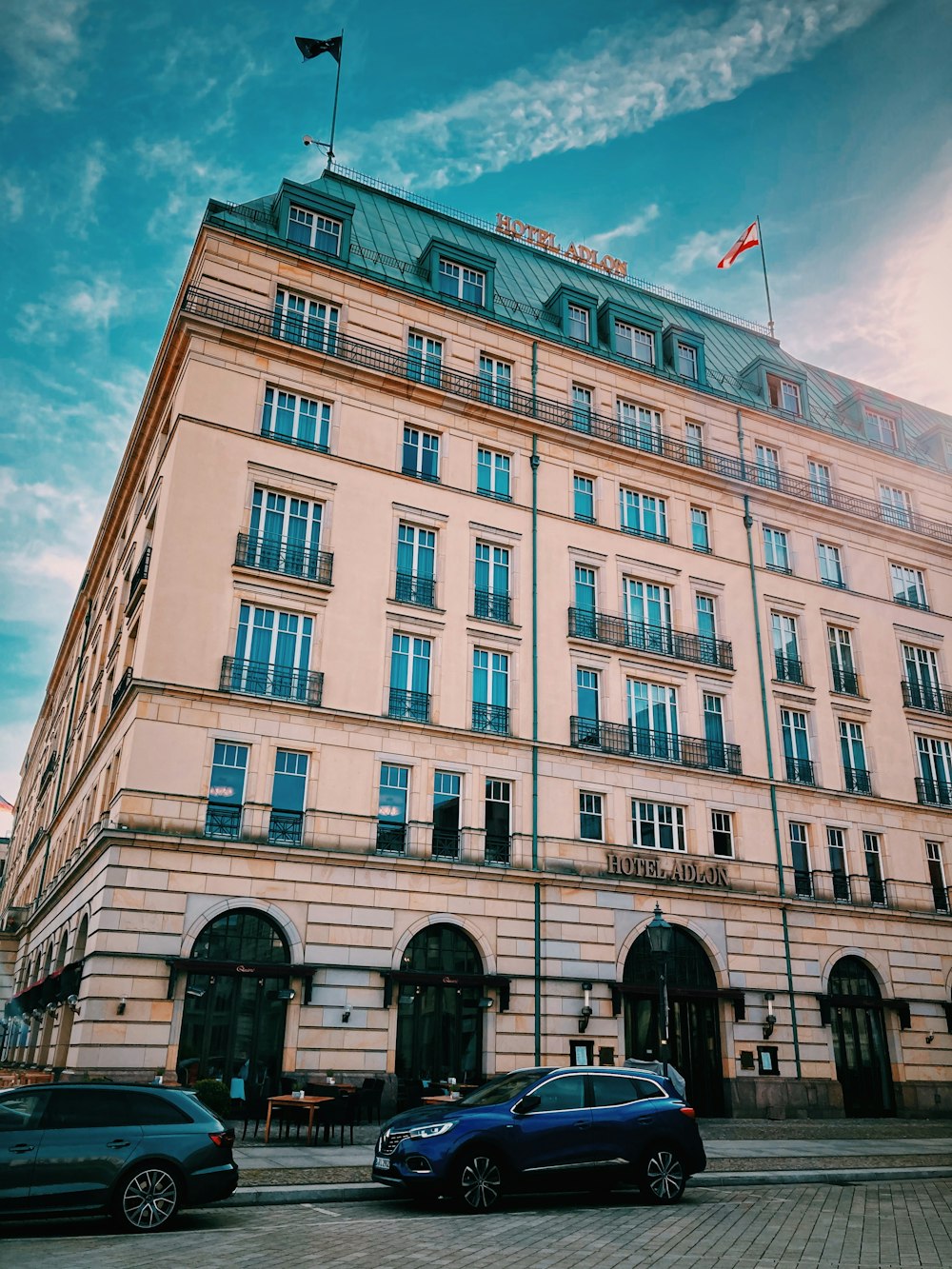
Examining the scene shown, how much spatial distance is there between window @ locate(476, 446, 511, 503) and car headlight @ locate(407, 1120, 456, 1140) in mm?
23775

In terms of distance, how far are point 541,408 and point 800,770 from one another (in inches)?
638

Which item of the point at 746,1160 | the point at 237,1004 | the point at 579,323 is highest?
the point at 579,323

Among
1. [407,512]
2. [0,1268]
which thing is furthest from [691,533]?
[0,1268]

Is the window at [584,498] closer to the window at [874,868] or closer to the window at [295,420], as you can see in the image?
the window at [295,420]

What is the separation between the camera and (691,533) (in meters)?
38.6

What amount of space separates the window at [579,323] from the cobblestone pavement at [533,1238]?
3152 cm

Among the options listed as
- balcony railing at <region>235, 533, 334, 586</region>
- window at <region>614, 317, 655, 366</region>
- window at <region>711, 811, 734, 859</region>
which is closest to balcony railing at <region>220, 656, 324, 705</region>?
balcony railing at <region>235, 533, 334, 586</region>

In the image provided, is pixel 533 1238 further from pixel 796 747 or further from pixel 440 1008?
pixel 796 747

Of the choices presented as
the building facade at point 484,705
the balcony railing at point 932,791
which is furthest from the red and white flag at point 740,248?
the balcony railing at point 932,791

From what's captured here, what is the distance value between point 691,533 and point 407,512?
471 inches

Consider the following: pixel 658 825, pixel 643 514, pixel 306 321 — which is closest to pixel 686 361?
pixel 643 514

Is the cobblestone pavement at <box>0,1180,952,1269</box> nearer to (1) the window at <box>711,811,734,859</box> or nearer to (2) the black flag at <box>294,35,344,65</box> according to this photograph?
(1) the window at <box>711,811,734,859</box>

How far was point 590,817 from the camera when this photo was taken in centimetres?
3250

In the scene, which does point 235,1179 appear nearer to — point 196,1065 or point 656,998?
point 196,1065
